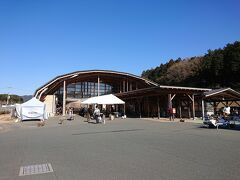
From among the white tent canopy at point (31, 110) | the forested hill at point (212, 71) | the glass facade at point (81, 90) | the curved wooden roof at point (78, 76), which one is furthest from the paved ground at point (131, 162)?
the forested hill at point (212, 71)

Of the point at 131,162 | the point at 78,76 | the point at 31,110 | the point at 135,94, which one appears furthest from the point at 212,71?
the point at 131,162

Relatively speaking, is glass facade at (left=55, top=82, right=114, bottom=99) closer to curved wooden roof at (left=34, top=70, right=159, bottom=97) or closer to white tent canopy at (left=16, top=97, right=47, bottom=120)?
curved wooden roof at (left=34, top=70, right=159, bottom=97)

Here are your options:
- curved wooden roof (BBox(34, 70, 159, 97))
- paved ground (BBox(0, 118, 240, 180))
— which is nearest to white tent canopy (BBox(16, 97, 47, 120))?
curved wooden roof (BBox(34, 70, 159, 97))

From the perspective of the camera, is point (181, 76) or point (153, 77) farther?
point (153, 77)

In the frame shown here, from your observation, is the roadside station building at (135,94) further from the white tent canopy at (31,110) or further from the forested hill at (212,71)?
the forested hill at (212,71)

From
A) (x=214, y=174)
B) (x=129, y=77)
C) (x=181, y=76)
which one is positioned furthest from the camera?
(x=181, y=76)

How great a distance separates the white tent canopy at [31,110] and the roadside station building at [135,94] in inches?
312

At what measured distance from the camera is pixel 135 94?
30.1 metres

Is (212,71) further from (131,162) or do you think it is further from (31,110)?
(131,162)

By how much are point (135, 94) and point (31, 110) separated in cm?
1096

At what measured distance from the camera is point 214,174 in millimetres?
4863

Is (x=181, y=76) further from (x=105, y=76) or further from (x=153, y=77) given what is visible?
(x=105, y=76)

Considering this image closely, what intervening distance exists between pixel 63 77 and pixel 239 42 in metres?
31.8

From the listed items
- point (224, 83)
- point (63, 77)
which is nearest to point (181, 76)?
point (224, 83)
